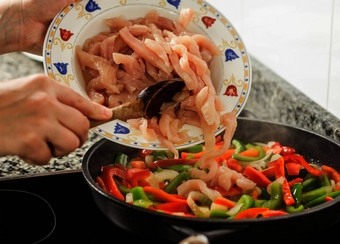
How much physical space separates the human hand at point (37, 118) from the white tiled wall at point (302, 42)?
118 centimetres

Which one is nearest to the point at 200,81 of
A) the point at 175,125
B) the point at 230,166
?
the point at 175,125

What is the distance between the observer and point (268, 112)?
8.23 feet

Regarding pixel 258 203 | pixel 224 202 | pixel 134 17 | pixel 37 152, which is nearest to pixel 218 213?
pixel 224 202

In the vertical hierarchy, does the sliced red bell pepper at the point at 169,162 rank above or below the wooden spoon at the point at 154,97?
below

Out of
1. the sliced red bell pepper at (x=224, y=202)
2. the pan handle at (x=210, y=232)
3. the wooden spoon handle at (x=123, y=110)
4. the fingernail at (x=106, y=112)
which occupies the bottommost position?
the sliced red bell pepper at (x=224, y=202)

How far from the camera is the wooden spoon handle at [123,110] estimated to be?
1.27 metres

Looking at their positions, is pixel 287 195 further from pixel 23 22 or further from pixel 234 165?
pixel 23 22

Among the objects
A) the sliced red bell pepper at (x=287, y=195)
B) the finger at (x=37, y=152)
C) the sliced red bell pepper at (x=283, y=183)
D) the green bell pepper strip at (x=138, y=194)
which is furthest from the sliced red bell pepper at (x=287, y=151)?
the finger at (x=37, y=152)

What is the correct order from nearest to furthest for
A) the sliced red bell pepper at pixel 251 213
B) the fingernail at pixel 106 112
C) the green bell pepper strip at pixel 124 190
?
the fingernail at pixel 106 112 → the sliced red bell pepper at pixel 251 213 → the green bell pepper strip at pixel 124 190

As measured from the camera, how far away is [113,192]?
1.59 m

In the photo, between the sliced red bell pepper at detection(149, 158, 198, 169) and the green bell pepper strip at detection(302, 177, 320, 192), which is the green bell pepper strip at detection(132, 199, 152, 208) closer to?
the sliced red bell pepper at detection(149, 158, 198, 169)

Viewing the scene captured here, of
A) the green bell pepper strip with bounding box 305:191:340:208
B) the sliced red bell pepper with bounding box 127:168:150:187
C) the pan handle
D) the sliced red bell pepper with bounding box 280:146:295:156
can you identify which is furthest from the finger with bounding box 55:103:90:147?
the sliced red bell pepper with bounding box 280:146:295:156

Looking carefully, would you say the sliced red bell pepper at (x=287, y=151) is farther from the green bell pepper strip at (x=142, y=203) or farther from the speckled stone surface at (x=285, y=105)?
the green bell pepper strip at (x=142, y=203)

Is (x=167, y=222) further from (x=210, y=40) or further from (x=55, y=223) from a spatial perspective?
(x=210, y=40)
